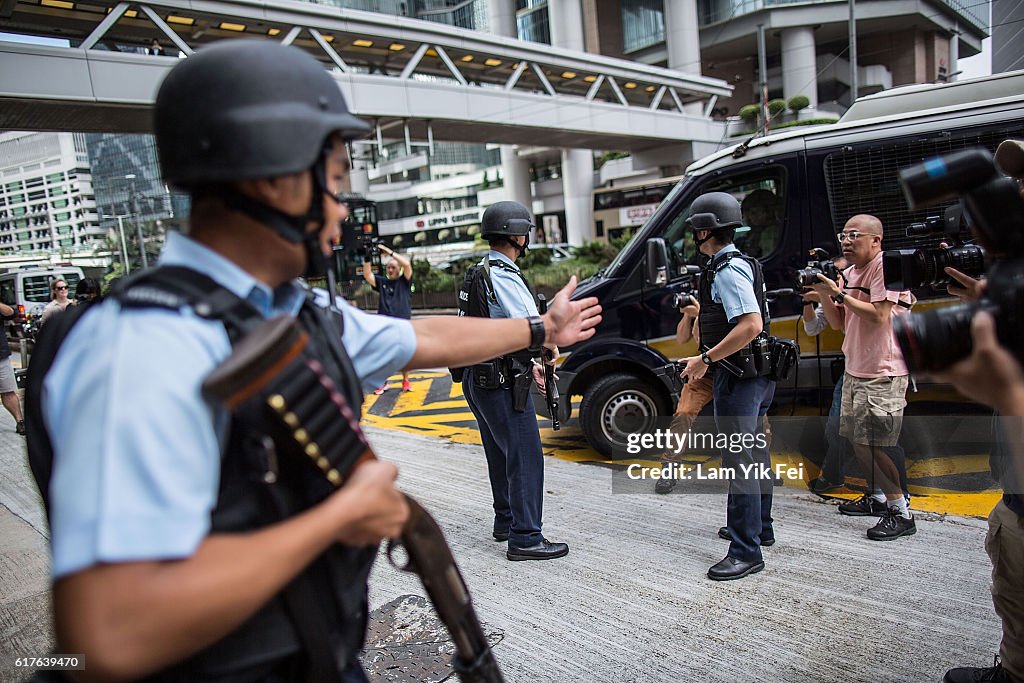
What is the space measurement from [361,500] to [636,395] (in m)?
4.95

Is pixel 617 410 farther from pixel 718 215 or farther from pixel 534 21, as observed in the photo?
pixel 534 21

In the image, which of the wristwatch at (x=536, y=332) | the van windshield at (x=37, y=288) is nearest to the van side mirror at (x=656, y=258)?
the wristwatch at (x=536, y=332)

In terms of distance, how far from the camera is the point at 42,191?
1105cm

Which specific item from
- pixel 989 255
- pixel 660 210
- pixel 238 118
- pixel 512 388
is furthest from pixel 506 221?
pixel 238 118

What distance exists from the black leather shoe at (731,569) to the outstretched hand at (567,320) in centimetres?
198

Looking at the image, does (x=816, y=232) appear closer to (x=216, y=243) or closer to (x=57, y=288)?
(x=216, y=243)

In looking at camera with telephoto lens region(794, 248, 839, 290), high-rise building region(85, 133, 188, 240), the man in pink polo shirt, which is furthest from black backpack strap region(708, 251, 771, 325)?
high-rise building region(85, 133, 188, 240)

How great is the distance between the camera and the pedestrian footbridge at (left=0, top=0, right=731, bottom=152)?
1472 cm

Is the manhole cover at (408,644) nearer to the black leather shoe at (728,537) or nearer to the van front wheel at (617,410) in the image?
the black leather shoe at (728,537)

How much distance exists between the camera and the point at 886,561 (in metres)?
3.64

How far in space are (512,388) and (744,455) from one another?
1278 millimetres

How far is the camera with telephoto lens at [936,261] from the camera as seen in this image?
298 centimetres

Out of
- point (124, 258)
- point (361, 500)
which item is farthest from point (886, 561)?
point (124, 258)

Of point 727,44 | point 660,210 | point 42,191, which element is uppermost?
point 727,44
